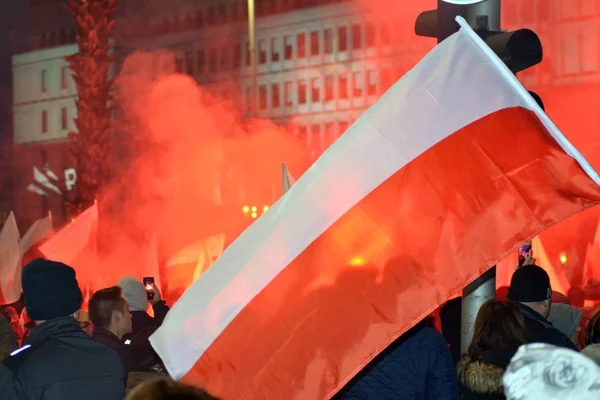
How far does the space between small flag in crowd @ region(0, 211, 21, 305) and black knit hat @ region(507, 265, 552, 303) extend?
8713 millimetres

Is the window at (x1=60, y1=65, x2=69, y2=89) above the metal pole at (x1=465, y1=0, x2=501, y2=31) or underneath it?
above

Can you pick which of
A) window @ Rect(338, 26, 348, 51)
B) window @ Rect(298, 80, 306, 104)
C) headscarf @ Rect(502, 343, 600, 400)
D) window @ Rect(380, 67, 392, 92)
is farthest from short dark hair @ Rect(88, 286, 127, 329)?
window @ Rect(298, 80, 306, 104)

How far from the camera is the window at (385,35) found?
49.2 metres

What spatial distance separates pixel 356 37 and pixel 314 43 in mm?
3153

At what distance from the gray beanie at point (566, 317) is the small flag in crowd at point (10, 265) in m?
7.95

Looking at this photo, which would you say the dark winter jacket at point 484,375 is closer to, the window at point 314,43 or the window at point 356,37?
the window at point 356,37

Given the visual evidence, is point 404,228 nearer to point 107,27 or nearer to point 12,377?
point 12,377

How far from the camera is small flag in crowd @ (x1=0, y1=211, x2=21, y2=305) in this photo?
12.2m

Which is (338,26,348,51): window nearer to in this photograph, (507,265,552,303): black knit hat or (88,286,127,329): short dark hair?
(88,286,127,329): short dark hair

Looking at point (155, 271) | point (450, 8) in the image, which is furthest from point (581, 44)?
point (450, 8)

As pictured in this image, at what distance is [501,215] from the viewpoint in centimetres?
320

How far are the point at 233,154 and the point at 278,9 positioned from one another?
17.4 metres

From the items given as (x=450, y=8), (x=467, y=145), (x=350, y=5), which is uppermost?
(x=350, y=5)

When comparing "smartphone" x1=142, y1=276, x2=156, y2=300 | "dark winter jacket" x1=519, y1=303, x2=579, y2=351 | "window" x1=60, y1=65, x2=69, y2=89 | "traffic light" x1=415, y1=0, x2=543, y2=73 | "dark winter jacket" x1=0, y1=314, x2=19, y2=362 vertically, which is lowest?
"smartphone" x1=142, y1=276, x2=156, y2=300
